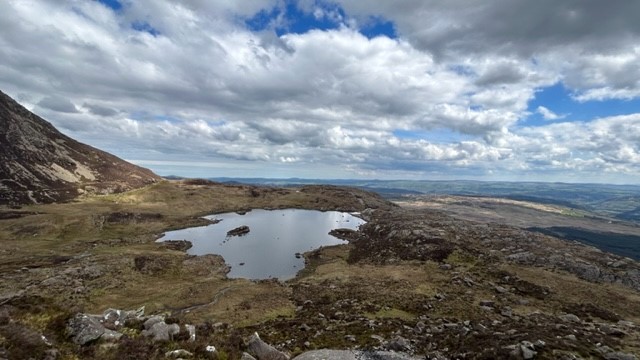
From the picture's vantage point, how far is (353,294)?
167 feet

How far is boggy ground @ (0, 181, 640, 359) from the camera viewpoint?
24797 mm

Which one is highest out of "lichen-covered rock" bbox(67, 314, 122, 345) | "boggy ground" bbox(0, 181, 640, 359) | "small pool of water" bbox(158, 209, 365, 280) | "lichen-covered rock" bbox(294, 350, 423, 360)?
"lichen-covered rock" bbox(67, 314, 122, 345)

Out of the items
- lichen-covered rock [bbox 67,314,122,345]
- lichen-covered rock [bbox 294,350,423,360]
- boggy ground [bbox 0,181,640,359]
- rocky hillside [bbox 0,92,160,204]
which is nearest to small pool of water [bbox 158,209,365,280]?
boggy ground [bbox 0,181,640,359]

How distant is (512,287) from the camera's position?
52.0 metres

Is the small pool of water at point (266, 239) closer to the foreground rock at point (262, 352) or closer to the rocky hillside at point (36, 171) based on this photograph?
the foreground rock at point (262, 352)

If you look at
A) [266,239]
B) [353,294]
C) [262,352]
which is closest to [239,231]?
[266,239]

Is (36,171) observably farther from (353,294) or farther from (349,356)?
(349,356)

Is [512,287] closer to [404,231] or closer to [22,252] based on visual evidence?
[404,231]

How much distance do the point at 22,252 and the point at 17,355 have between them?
79690mm

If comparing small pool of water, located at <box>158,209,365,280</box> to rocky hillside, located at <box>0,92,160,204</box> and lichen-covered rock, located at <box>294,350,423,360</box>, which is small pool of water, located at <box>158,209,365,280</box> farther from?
rocky hillside, located at <box>0,92,160,204</box>

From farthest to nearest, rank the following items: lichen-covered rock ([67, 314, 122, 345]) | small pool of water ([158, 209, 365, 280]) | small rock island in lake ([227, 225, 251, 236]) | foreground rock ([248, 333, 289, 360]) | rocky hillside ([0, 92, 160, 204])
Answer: rocky hillside ([0, 92, 160, 204])
small rock island in lake ([227, 225, 251, 236])
small pool of water ([158, 209, 365, 280])
foreground rock ([248, 333, 289, 360])
lichen-covered rock ([67, 314, 122, 345])

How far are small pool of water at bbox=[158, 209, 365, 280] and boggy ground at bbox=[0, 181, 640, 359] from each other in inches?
211

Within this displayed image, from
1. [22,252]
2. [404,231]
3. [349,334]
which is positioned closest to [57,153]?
[22,252]

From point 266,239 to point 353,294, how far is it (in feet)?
193
